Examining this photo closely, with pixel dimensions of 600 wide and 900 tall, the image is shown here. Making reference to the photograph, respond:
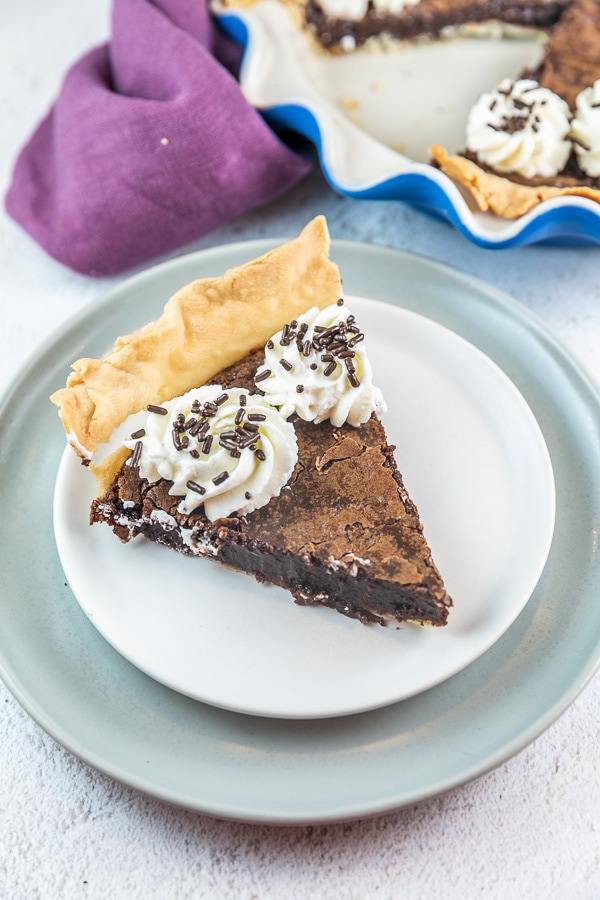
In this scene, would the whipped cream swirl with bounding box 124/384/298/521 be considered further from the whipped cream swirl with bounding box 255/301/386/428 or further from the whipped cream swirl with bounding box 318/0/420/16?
the whipped cream swirl with bounding box 318/0/420/16

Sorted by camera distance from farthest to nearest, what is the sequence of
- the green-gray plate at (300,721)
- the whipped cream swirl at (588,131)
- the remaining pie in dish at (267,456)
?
the whipped cream swirl at (588,131) → the remaining pie in dish at (267,456) → the green-gray plate at (300,721)

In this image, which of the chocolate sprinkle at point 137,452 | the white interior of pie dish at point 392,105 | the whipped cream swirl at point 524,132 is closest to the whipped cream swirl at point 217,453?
the chocolate sprinkle at point 137,452

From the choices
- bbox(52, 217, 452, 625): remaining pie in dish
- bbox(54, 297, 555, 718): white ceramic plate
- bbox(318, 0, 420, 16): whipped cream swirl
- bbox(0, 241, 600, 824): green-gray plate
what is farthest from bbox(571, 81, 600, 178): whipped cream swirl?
bbox(52, 217, 452, 625): remaining pie in dish

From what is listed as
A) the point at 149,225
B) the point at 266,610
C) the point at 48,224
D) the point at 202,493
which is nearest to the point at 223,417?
the point at 202,493

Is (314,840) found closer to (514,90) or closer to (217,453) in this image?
(217,453)

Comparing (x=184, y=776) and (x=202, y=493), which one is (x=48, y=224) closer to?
(x=202, y=493)

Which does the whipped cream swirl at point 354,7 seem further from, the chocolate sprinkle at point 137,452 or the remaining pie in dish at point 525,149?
the chocolate sprinkle at point 137,452
